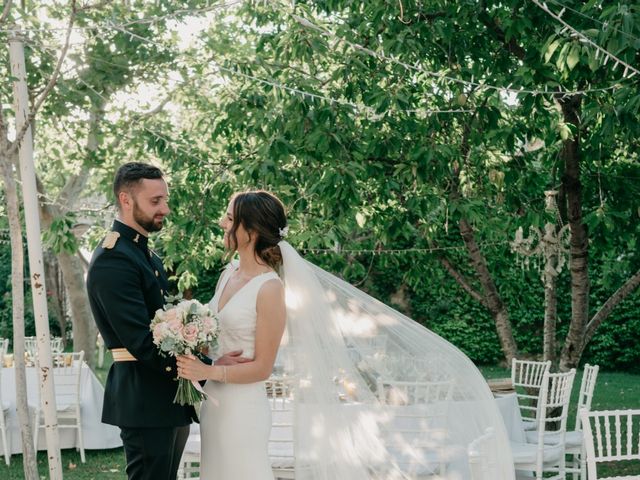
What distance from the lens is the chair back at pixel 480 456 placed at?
10.3 feet

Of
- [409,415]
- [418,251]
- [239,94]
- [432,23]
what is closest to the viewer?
[409,415]

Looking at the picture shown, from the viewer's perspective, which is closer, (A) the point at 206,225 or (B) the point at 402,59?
(B) the point at 402,59

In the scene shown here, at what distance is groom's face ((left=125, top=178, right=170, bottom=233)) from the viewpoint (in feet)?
10.3

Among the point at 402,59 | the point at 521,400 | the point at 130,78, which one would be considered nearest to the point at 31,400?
the point at 130,78

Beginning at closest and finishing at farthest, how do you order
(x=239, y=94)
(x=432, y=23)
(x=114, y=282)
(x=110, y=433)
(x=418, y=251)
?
1. (x=114, y=282)
2. (x=432, y=23)
3. (x=239, y=94)
4. (x=110, y=433)
5. (x=418, y=251)

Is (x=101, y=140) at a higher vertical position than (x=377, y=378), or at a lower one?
higher

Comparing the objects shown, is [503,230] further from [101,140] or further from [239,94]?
[101,140]

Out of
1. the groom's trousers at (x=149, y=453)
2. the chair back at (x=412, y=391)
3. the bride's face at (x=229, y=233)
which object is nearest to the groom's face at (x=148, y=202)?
the bride's face at (x=229, y=233)

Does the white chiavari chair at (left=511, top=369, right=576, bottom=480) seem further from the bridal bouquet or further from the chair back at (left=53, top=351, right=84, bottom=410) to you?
the chair back at (left=53, top=351, right=84, bottom=410)

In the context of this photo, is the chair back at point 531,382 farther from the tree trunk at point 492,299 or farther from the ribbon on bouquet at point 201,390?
the ribbon on bouquet at point 201,390

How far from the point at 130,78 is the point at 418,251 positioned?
3.11m

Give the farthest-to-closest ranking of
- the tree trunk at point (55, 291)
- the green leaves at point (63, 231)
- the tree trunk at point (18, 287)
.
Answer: the tree trunk at point (55, 291)
the green leaves at point (63, 231)
the tree trunk at point (18, 287)

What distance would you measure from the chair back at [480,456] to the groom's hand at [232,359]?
2.67 ft

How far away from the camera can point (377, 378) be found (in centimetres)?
358
